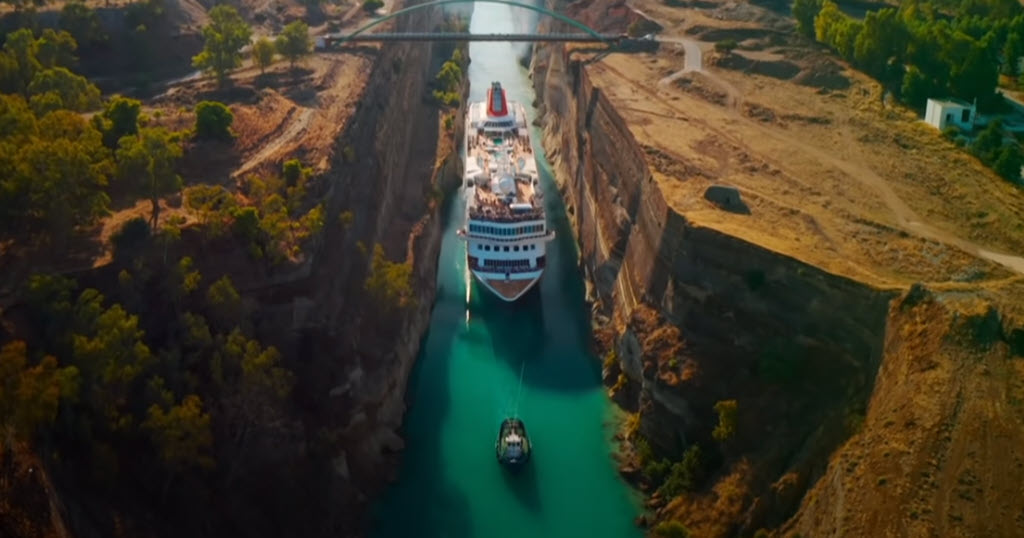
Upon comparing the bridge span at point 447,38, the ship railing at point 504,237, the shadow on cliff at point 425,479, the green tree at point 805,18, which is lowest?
the shadow on cliff at point 425,479

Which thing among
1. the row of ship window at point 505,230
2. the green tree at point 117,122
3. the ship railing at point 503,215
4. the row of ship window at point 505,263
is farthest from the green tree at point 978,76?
the green tree at point 117,122

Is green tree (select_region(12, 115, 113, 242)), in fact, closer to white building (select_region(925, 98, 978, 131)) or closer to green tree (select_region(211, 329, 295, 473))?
green tree (select_region(211, 329, 295, 473))

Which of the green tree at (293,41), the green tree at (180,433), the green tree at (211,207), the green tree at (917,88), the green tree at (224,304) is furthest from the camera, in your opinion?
the green tree at (293,41)

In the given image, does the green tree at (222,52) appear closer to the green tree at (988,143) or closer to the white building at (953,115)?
the white building at (953,115)

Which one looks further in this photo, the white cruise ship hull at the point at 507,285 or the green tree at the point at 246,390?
the white cruise ship hull at the point at 507,285

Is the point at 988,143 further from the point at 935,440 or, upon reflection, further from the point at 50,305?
the point at 50,305

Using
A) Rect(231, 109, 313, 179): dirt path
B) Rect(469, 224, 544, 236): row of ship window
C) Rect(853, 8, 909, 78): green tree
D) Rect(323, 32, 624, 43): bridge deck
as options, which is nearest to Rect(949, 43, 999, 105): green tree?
Rect(853, 8, 909, 78): green tree

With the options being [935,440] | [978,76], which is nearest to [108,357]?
[935,440]
